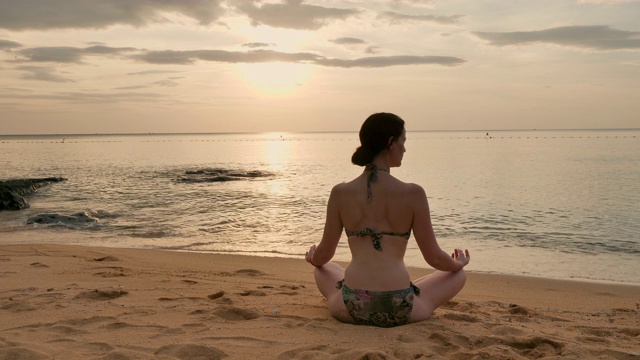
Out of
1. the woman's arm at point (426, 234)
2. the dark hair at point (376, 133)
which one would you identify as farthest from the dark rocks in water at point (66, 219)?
the woman's arm at point (426, 234)

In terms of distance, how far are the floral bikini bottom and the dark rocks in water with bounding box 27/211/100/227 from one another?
1138cm

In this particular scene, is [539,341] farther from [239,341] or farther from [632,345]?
[239,341]

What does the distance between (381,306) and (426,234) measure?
703 millimetres

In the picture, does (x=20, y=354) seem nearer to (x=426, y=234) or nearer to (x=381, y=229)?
(x=381, y=229)

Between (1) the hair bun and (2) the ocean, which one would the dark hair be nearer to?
(1) the hair bun

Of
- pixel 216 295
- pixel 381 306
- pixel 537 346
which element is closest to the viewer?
pixel 537 346

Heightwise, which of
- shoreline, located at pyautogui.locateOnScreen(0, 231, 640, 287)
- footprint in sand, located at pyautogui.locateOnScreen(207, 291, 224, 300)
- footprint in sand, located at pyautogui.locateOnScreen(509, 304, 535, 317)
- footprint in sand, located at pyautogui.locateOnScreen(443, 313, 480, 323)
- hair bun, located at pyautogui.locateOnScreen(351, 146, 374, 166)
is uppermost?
hair bun, located at pyautogui.locateOnScreen(351, 146, 374, 166)

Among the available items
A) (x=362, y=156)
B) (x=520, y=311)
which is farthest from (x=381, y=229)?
(x=520, y=311)

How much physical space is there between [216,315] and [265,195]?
622 inches

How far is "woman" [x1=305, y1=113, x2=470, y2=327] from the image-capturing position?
169 inches

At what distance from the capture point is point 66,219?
47.2 feet

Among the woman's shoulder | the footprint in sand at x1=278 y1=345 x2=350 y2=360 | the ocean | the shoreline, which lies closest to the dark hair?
the woman's shoulder

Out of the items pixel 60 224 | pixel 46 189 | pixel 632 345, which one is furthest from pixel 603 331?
→ pixel 46 189

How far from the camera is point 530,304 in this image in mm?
6258
